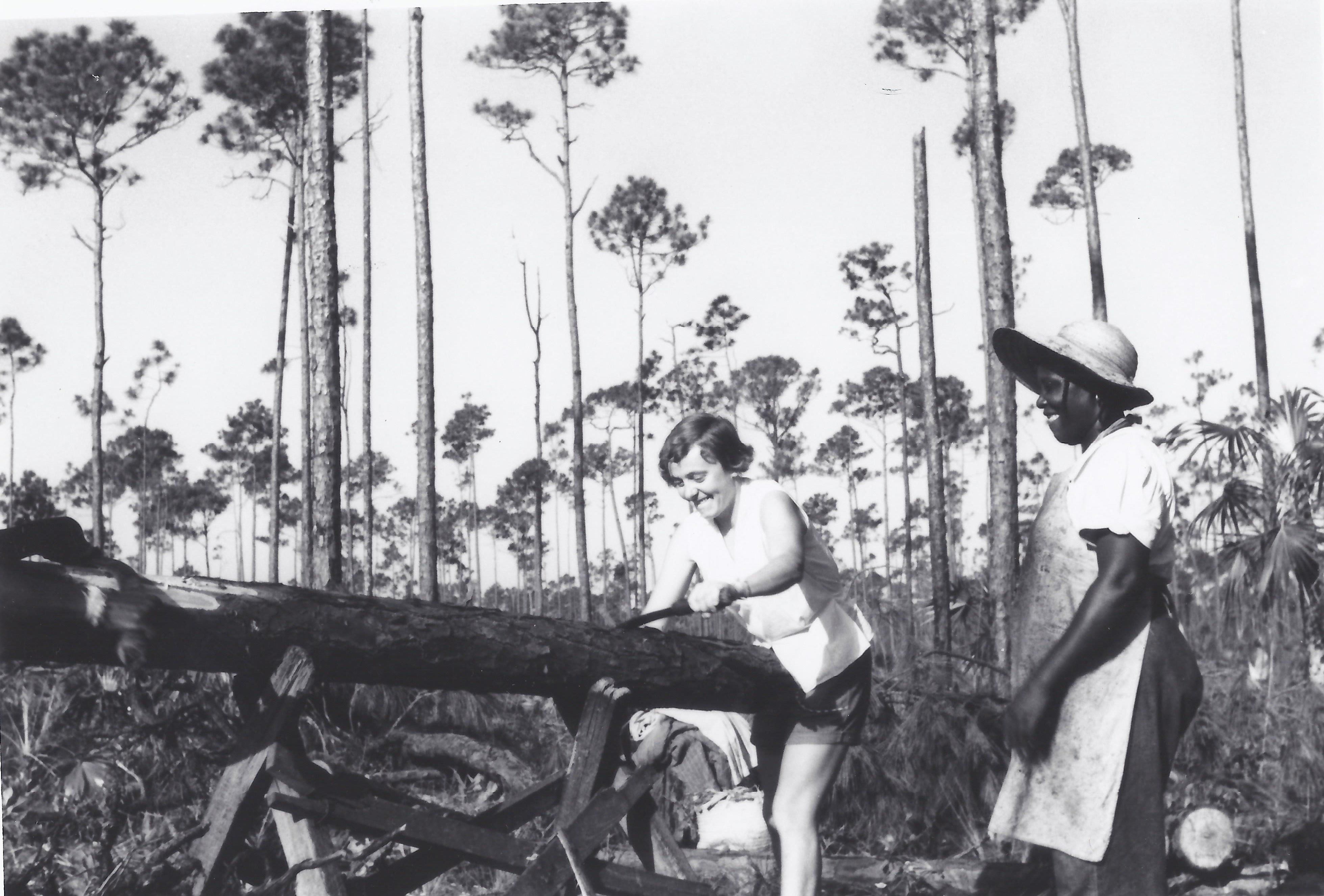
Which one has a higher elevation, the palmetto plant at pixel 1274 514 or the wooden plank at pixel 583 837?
the palmetto plant at pixel 1274 514

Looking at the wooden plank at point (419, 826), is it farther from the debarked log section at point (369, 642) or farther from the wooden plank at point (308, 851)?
the debarked log section at point (369, 642)

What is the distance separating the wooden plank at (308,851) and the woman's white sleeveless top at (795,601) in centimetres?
120

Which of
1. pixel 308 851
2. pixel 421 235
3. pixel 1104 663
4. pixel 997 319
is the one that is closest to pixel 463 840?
pixel 308 851

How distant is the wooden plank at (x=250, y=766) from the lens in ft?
8.70

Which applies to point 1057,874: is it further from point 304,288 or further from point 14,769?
point 304,288

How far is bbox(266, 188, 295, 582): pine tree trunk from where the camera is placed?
69.4 feet

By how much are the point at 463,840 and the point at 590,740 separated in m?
0.43

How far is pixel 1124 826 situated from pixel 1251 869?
3300 millimetres

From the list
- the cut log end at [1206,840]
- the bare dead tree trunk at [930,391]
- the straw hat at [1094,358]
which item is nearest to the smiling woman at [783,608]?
the straw hat at [1094,358]

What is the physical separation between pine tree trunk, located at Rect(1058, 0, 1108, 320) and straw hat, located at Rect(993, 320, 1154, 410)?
404 inches

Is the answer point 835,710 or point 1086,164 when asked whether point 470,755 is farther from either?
point 1086,164

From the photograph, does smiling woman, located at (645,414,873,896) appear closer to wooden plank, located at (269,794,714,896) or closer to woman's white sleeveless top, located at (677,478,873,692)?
woman's white sleeveless top, located at (677,478,873,692)

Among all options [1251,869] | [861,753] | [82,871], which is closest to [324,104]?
[861,753]

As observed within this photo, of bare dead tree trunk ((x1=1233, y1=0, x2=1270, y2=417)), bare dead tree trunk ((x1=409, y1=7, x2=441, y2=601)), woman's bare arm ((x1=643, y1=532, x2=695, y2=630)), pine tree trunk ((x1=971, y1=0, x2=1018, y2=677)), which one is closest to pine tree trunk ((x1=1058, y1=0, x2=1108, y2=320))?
bare dead tree trunk ((x1=1233, y1=0, x2=1270, y2=417))
